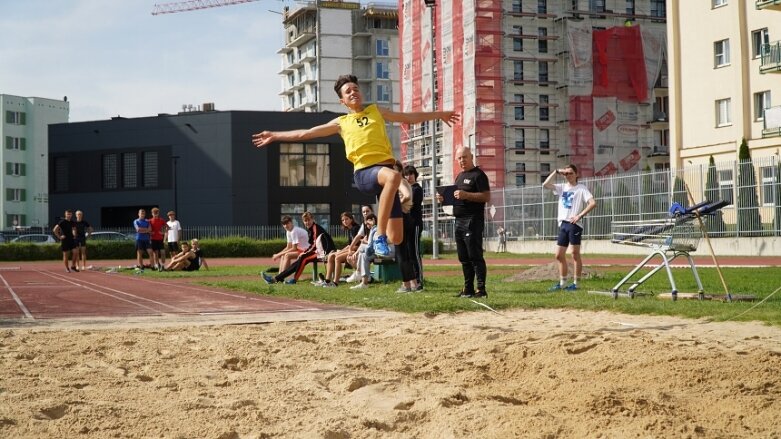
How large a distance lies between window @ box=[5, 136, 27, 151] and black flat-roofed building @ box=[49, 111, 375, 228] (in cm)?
3075

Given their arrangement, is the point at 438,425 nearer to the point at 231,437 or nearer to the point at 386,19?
the point at 231,437

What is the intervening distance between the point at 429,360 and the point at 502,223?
4184 cm

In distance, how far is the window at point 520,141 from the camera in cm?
7638

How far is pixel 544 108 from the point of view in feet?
254

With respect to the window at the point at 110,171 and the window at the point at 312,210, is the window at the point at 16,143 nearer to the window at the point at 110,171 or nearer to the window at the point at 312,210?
the window at the point at 110,171

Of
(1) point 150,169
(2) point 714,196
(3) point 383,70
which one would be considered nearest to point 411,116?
(2) point 714,196

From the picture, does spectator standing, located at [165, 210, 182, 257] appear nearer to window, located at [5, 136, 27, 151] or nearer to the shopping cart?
the shopping cart

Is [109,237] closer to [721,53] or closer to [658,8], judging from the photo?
[721,53]

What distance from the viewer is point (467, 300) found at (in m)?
11.6

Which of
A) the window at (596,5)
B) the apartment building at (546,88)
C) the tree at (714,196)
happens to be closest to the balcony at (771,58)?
the tree at (714,196)

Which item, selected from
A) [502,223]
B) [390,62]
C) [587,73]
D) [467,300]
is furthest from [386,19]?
[467,300]

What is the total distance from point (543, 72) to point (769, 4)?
38.7 metres

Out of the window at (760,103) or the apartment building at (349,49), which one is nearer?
the window at (760,103)

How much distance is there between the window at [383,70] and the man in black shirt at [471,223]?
321 ft
